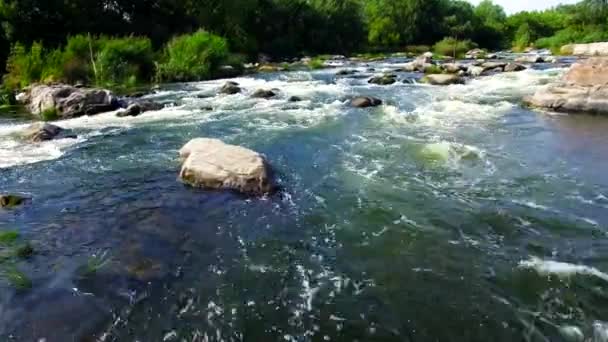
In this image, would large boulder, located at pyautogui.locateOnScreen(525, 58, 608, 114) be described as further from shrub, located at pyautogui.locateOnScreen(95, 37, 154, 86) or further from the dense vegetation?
shrub, located at pyautogui.locateOnScreen(95, 37, 154, 86)

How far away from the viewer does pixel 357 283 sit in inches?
235

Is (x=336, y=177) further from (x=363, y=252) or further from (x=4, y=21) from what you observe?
(x=4, y=21)

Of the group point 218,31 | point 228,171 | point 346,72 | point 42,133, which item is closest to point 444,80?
point 346,72

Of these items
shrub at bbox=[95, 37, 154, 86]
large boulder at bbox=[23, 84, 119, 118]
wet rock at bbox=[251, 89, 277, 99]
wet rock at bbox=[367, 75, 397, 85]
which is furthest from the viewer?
shrub at bbox=[95, 37, 154, 86]

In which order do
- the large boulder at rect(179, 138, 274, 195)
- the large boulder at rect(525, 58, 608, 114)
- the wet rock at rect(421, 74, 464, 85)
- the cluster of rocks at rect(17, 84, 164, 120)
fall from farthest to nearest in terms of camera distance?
the wet rock at rect(421, 74, 464, 85) < the cluster of rocks at rect(17, 84, 164, 120) < the large boulder at rect(525, 58, 608, 114) < the large boulder at rect(179, 138, 274, 195)

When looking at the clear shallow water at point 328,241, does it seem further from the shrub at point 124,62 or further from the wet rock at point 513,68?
the wet rock at point 513,68

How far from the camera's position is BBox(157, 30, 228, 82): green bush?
2995 centimetres

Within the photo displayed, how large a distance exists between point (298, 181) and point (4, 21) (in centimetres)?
3313

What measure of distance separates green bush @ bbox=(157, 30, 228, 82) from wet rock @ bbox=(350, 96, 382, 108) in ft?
48.9

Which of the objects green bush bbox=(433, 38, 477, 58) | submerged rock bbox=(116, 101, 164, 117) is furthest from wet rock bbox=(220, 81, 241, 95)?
green bush bbox=(433, 38, 477, 58)

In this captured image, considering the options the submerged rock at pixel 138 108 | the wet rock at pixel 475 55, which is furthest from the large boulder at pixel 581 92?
the wet rock at pixel 475 55

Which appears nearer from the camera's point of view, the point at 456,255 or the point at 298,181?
the point at 456,255

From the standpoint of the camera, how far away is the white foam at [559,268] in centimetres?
601

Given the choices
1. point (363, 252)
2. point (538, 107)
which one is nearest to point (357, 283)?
point (363, 252)
